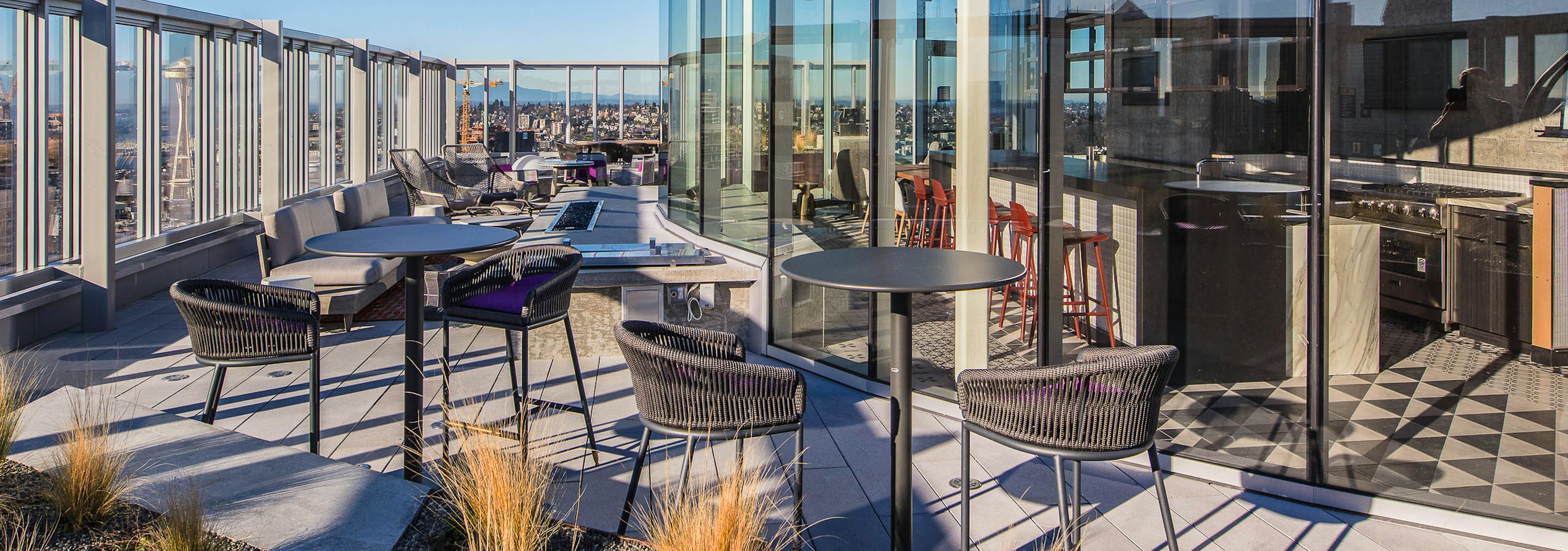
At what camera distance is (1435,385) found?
3.57 metres

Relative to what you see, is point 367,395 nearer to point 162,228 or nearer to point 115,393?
point 115,393

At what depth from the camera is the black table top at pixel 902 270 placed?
9.38 ft

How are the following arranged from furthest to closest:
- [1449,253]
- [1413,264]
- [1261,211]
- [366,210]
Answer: [366,210]
[1261,211]
[1413,264]
[1449,253]

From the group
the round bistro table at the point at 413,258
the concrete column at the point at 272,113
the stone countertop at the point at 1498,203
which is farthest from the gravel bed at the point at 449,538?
the concrete column at the point at 272,113

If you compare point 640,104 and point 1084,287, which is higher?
point 640,104

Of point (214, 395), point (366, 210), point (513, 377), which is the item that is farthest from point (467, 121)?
point (214, 395)

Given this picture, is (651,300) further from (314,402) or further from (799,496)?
(799,496)

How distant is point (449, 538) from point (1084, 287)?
2.74 m

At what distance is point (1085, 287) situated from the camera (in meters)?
4.45

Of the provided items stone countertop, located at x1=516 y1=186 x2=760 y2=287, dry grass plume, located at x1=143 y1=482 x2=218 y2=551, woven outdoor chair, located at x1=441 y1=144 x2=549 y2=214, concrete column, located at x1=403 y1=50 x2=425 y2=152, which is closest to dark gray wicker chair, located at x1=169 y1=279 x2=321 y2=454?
dry grass plume, located at x1=143 y1=482 x2=218 y2=551

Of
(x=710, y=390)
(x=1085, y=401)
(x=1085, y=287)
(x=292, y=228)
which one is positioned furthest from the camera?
(x=292, y=228)

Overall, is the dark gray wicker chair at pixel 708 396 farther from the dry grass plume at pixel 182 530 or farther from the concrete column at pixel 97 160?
the concrete column at pixel 97 160

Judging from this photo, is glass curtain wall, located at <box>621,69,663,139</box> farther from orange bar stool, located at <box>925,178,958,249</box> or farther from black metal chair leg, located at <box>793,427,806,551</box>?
black metal chair leg, located at <box>793,427,806,551</box>

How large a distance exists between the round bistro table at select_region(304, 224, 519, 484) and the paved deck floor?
1.00ft
